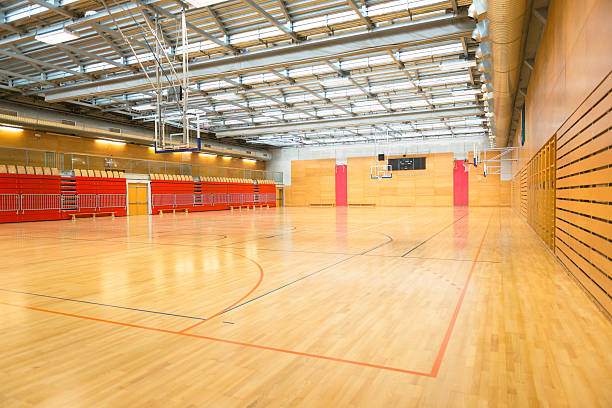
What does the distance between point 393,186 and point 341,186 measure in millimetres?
4488

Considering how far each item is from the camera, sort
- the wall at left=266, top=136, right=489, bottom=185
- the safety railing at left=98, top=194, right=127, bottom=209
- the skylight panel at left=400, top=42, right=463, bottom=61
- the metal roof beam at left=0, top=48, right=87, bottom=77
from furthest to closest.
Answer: the wall at left=266, top=136, right=489, bottom=185, the safety railing at left=98, top=194, right=127, bottom=209, the skylight panel at left=400, top=42, right=463, bottom=61, the metal roof beam at left=0, top=48, right=87, bottom=77

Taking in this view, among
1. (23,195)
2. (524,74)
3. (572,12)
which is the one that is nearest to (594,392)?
(572,12)

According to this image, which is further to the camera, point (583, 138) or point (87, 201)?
point (87, 201)

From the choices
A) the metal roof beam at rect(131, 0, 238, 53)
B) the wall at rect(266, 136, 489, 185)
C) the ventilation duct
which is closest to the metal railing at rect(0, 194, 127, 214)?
the metal roof beam at rect(131, 0, 238, 53)

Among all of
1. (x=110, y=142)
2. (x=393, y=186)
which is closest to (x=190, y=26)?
(x=110, y=142)

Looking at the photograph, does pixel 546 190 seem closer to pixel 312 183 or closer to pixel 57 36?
pixel 57 36

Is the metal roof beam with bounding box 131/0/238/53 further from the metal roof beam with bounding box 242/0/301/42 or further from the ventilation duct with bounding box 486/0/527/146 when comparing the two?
the ventilation duct with bounding box 486/0/527/146

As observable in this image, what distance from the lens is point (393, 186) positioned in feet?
104

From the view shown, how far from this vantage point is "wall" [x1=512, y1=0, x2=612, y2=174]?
388 centimetres

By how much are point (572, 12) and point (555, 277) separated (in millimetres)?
3472

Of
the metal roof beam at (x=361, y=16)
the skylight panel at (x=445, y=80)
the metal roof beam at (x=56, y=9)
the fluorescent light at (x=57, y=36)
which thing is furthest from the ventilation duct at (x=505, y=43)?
the fluorescent light at (x=57, y=36)

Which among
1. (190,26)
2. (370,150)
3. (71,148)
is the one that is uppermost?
(190,26)

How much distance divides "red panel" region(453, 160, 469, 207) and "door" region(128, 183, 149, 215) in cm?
2165

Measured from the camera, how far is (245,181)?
30.9 meters
